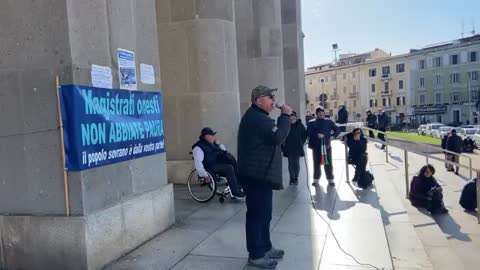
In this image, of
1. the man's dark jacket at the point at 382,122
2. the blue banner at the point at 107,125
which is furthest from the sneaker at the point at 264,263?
the man's dark jacket at the point at 382,122

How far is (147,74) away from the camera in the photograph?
5262 millimetres

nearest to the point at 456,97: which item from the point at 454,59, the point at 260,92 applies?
the point at 454,59

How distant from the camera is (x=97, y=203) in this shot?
418 cm

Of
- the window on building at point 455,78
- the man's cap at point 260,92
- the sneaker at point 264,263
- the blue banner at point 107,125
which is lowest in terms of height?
the sneaker at point 264,263

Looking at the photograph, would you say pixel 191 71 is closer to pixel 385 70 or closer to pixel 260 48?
pixel 260 48

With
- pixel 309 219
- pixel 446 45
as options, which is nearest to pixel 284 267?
pixel 309 219

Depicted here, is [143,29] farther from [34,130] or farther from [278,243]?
[278,243]

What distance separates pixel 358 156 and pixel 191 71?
4.18 metres

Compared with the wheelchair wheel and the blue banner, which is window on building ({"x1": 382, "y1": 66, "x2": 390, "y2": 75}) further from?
the blue banner

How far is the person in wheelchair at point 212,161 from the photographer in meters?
6.79

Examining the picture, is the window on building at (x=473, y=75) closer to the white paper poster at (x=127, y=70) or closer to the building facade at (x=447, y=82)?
the building facade at (x=447, y=82)

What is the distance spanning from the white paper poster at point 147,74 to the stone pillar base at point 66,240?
1.64 m

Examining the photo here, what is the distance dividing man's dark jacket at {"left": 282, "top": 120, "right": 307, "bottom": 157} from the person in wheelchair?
2133 millimetres

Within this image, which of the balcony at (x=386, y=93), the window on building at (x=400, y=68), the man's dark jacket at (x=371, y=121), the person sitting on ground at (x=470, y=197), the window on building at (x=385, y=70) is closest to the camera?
the person sitting on ground at (x=470, y=197)
